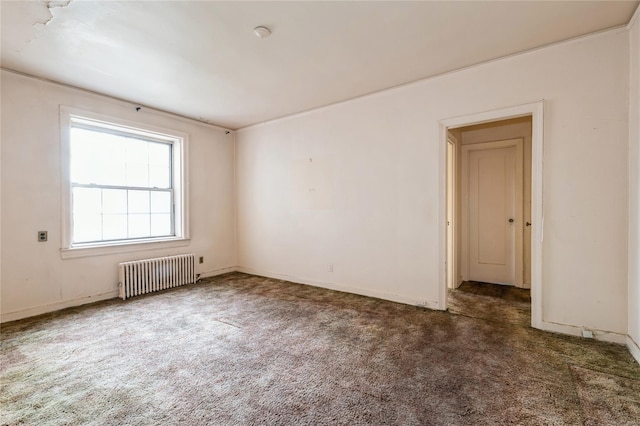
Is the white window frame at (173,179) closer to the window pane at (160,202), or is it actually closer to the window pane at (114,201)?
the window pane at (160,202)

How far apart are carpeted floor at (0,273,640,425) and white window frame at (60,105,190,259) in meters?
0.89

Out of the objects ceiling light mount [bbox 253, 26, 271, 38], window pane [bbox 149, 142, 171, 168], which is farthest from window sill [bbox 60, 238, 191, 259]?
ceiling light mount [bbox 253, 26, 271, 38]

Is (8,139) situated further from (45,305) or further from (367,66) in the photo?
(367,66)

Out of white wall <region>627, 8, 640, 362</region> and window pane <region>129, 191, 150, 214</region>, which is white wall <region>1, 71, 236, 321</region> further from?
white wall <region>627, 8, 640, 362</region>

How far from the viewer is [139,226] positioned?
4348 millimetres

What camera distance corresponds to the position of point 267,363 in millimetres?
2213

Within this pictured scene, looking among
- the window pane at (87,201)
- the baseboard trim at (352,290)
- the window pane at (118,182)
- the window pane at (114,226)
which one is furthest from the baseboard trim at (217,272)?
the window pane at (87,201)

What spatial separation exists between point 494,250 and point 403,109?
2707 millimetres

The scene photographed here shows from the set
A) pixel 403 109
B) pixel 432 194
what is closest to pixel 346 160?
pixel 403 109

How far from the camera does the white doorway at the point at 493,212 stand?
4.32 meters

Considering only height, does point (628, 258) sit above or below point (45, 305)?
above

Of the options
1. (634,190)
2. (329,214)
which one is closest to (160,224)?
(329,214)

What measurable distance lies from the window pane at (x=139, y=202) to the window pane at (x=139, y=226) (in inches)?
3.0

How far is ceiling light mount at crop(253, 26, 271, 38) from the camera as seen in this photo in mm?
2395
